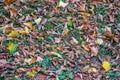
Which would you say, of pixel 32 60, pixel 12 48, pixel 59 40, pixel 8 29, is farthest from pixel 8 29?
pixel 59 40

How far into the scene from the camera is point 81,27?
14.8 feet

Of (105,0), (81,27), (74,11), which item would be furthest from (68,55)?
(105,0)

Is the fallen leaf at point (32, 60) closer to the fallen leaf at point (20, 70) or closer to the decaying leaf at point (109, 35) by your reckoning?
the fallen leaf at point (20, 70)

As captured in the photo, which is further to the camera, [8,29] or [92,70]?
[8,29]

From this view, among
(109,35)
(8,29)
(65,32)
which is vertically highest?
(8,29)

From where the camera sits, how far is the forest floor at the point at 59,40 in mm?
3910

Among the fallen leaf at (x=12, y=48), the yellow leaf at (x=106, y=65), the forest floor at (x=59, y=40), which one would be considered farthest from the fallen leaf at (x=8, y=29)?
the yellow leaf at (x=106, y=65)

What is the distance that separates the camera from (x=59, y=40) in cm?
428

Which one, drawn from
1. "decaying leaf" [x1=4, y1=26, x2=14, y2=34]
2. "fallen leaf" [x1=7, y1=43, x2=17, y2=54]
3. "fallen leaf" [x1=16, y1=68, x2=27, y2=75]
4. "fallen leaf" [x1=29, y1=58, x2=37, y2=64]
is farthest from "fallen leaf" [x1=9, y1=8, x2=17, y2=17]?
"fallen leaf" [x1=16, y1=68, x2=27, y2=75]

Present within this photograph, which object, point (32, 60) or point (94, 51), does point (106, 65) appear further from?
point (32, 60)

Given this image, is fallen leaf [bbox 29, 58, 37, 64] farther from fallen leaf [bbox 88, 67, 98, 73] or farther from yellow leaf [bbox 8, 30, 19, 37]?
fallen leaf [bbox 88, 67, 98, 73]

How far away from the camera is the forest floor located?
3.91 m

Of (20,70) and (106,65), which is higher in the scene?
(20,70)

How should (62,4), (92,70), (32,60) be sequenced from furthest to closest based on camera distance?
1. (62,4)
2. (92,70)
3. (32,60)
